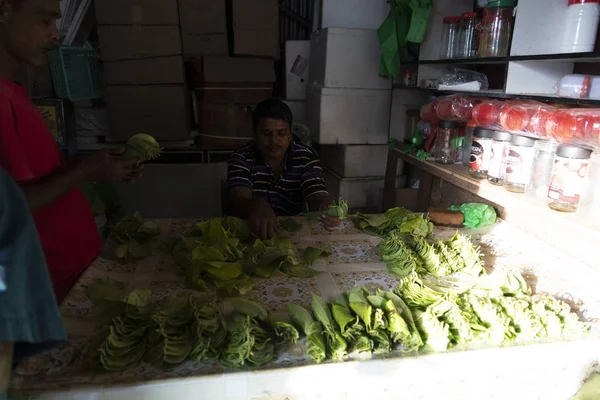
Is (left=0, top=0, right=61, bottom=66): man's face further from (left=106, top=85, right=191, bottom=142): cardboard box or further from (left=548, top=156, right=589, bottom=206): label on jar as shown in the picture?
(left=106, top=85, right=191, bottom=142): cardboard box

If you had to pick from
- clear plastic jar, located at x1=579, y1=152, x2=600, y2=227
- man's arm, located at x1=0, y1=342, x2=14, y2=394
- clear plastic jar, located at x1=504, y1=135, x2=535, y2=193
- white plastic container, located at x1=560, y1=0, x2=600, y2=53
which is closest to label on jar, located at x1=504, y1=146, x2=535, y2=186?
clear plastic jar, located at x1=504, y1=135, x2=535, y2=193

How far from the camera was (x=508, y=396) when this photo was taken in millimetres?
1059

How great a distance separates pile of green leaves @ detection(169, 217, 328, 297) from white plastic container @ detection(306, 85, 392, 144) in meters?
1.66

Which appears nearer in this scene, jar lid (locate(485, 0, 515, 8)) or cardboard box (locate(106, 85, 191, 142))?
jar lid (locate(485, 0, 515, 8))

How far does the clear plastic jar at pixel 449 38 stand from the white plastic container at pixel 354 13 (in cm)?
72

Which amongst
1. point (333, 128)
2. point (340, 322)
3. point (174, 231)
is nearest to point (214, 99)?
point (333, 128)

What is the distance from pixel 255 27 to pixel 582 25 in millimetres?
2158

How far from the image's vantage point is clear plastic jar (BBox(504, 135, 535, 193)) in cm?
165

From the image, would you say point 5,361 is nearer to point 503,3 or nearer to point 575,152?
point 575,152

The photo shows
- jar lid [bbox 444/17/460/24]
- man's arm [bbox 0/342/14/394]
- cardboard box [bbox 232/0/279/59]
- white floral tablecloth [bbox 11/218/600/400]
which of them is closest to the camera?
man's arm [bbox 0/342/14/394]

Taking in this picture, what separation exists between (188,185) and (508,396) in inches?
108

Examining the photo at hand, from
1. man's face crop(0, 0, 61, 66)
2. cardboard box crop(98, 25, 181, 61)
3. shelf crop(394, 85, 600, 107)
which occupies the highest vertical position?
cardboard box crop(98, 25, 181, 61)

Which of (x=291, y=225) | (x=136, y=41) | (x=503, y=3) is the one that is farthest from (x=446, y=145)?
(x=136, y=41)

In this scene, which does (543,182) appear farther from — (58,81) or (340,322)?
(58,81)
